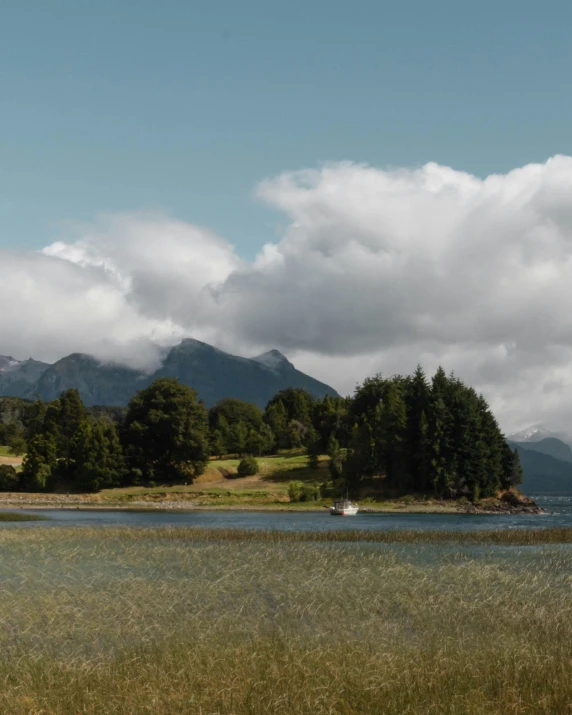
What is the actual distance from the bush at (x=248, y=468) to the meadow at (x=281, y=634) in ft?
345

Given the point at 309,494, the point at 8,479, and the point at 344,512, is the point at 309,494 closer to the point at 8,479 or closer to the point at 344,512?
the point at 344,512

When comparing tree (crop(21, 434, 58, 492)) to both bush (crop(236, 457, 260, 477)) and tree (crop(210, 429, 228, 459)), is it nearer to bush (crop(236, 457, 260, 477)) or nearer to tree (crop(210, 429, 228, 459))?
bush (crop(236, 457, 260, 477))

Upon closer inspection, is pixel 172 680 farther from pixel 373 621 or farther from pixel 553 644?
pixel 553 644

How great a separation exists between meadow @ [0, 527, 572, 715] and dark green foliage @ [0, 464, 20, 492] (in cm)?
9879

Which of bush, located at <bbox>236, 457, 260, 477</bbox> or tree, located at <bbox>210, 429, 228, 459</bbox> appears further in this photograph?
tree, located at <bbox>210, 429, 228, 459</bbox>


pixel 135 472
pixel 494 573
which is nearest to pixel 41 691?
pixel 494 573

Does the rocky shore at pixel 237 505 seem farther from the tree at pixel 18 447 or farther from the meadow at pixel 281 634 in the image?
the meadow at pixel 281 634

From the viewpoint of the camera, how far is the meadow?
14.6 meters

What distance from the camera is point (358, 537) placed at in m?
50.1

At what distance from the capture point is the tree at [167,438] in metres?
139

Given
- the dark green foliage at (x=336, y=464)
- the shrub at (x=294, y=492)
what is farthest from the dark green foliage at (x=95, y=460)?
the dark green foliage at (x=336, y=464)

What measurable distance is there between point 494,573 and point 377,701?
1732 cm

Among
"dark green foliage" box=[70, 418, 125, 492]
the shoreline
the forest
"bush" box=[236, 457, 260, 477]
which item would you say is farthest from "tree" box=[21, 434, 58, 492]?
"bush" box=[236, 457, 260, 477]

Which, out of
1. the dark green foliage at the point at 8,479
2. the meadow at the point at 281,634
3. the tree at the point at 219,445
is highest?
the tree at the point at 219,445
